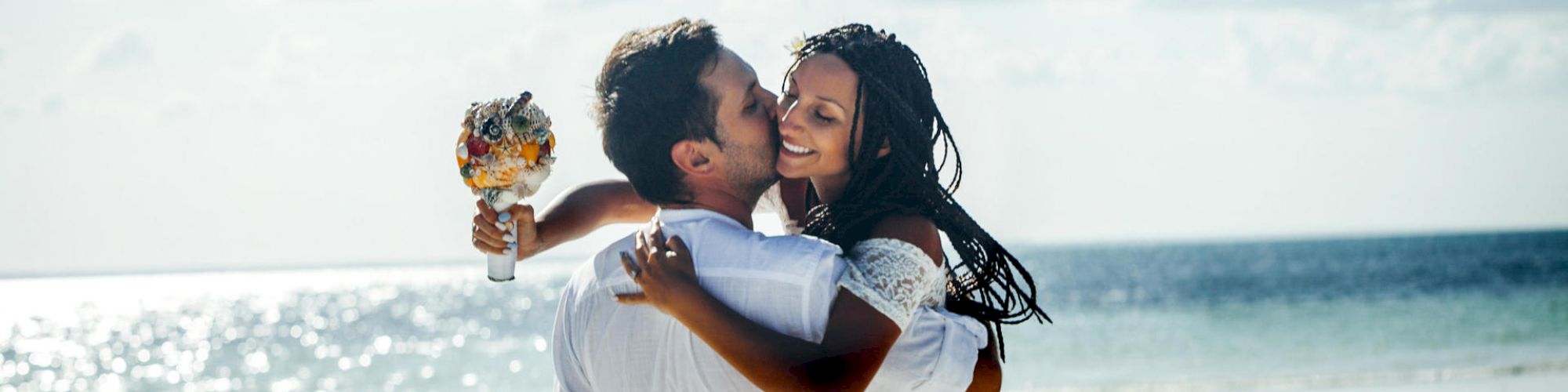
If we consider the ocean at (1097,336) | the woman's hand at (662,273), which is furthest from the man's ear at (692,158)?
the ocean at (1097,336)

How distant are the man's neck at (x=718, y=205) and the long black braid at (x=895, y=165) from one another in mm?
234

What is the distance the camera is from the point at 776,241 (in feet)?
8.15

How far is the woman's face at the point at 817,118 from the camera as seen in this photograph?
113 inches

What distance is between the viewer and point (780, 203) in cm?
355

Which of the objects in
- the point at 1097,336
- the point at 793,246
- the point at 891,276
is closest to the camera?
the point at 793,246

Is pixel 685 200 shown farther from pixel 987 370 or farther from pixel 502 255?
pixel 987 370

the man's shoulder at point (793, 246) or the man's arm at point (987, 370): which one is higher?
the man's shoulder at point (793, 246)

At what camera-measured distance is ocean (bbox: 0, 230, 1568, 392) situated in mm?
21938

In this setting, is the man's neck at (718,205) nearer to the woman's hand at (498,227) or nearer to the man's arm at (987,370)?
the woman's hand at (498,227)

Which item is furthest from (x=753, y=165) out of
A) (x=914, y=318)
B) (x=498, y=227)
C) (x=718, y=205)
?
(x=498, y=227)

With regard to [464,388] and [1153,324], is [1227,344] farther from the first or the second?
[464,388]

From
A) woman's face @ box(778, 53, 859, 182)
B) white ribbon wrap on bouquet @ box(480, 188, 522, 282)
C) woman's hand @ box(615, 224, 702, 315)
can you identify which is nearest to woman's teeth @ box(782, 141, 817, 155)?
woman's face @ box(778, 53, 859, 182)

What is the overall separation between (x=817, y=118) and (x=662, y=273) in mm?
566

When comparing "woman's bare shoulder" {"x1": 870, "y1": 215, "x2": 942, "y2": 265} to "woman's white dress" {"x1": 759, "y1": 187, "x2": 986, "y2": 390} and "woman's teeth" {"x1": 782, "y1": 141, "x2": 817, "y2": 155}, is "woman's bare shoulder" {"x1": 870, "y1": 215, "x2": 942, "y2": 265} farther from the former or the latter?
"woman's teeth" {"x1": 782, "y1": 141, "x2": 817, "y2": 155}
